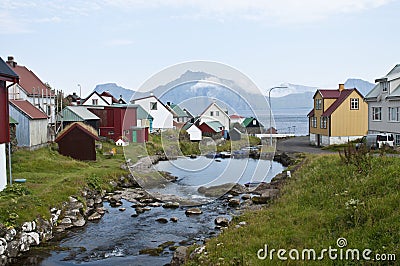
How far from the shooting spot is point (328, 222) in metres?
10.8

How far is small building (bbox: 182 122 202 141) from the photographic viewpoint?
4541 cm

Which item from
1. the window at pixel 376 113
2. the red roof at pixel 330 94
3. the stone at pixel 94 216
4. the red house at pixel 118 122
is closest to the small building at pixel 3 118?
the stone at pixel 94 216

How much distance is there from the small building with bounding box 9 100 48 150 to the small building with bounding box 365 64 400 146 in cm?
2645

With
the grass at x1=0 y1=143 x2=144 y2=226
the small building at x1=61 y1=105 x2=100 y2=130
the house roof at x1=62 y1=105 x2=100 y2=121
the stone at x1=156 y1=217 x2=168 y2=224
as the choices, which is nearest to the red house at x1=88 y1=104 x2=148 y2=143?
the small building at x1=61 y1=105 x2=100 y2=130

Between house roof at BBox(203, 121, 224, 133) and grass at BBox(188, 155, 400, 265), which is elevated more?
house roof at BBox(203, 121, 224, 133)

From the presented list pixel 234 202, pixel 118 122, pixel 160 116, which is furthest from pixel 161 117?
pixel 234 202

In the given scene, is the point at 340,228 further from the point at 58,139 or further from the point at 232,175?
the point at 58,139

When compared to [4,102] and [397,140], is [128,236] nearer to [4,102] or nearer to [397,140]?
[4,102]

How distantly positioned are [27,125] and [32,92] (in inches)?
235

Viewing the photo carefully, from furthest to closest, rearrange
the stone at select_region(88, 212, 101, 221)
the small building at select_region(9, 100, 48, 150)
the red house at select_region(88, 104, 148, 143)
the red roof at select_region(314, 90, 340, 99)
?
1. the red house at select_region(88, 104, 148, 143)
2. the red roof at select_region(314, 90, 340, 99)
3. the small building at select_region(9, 100, 48, 150)
4. the stone at select_region(88, 212, 101, 221)

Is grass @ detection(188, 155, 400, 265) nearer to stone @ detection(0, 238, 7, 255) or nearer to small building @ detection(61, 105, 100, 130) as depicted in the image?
stone @ detection(0, 238, 7, 255)

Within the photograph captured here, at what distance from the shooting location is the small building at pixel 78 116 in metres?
37.2

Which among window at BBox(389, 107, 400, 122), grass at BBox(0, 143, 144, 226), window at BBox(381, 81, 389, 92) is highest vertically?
window at BBox(381, 81, 389, 92)

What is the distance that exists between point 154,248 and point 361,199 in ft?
22.8
